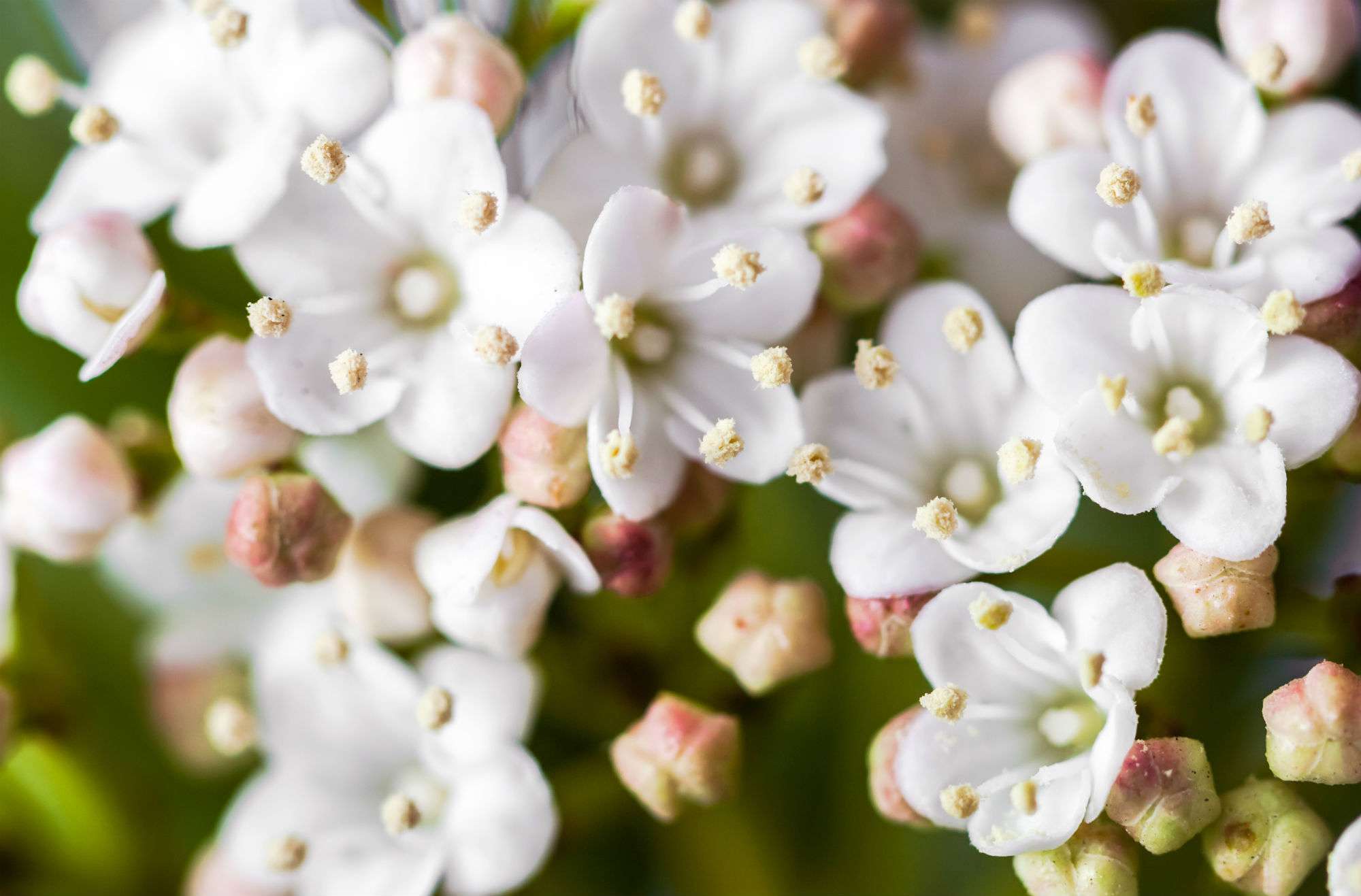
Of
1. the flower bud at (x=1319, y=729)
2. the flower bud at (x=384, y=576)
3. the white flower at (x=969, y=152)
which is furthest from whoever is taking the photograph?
the white flower at (x=969, y=152)

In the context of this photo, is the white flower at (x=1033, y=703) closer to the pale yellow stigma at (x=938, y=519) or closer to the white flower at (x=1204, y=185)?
the pale yellow stigma at (x=938, y=519)

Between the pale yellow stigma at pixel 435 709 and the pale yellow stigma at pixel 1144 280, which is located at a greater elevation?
the pale yellow stigma at pixel 1144 280

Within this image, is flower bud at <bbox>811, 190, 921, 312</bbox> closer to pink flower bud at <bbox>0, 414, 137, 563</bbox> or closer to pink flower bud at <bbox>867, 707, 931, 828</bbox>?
pink flower bud at <bbox>867, 707, 931, 828</bbox>

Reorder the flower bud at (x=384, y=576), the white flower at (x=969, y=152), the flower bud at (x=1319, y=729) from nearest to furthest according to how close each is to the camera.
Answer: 1. the flower bud at (x=1319, y=729)
2. the flower bud at (x=384, y=576)
3. the white flower at (x=969, y=152)

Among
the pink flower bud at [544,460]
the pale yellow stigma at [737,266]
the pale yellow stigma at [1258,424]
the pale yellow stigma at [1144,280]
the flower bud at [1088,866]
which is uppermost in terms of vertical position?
the pale yellow stigma at [737,266]

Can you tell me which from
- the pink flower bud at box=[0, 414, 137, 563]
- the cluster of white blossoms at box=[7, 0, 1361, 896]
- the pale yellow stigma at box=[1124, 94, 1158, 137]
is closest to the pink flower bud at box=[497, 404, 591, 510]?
the cluster of white blossoms at box=[7, 0, 1361, 896]

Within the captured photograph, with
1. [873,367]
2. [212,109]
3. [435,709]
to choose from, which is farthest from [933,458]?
[212,109]

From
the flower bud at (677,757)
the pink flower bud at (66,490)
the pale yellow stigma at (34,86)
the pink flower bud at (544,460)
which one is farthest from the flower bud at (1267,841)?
the pale yellow stigma at (34,86)

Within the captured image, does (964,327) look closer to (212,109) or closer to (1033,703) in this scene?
(1033,703)
